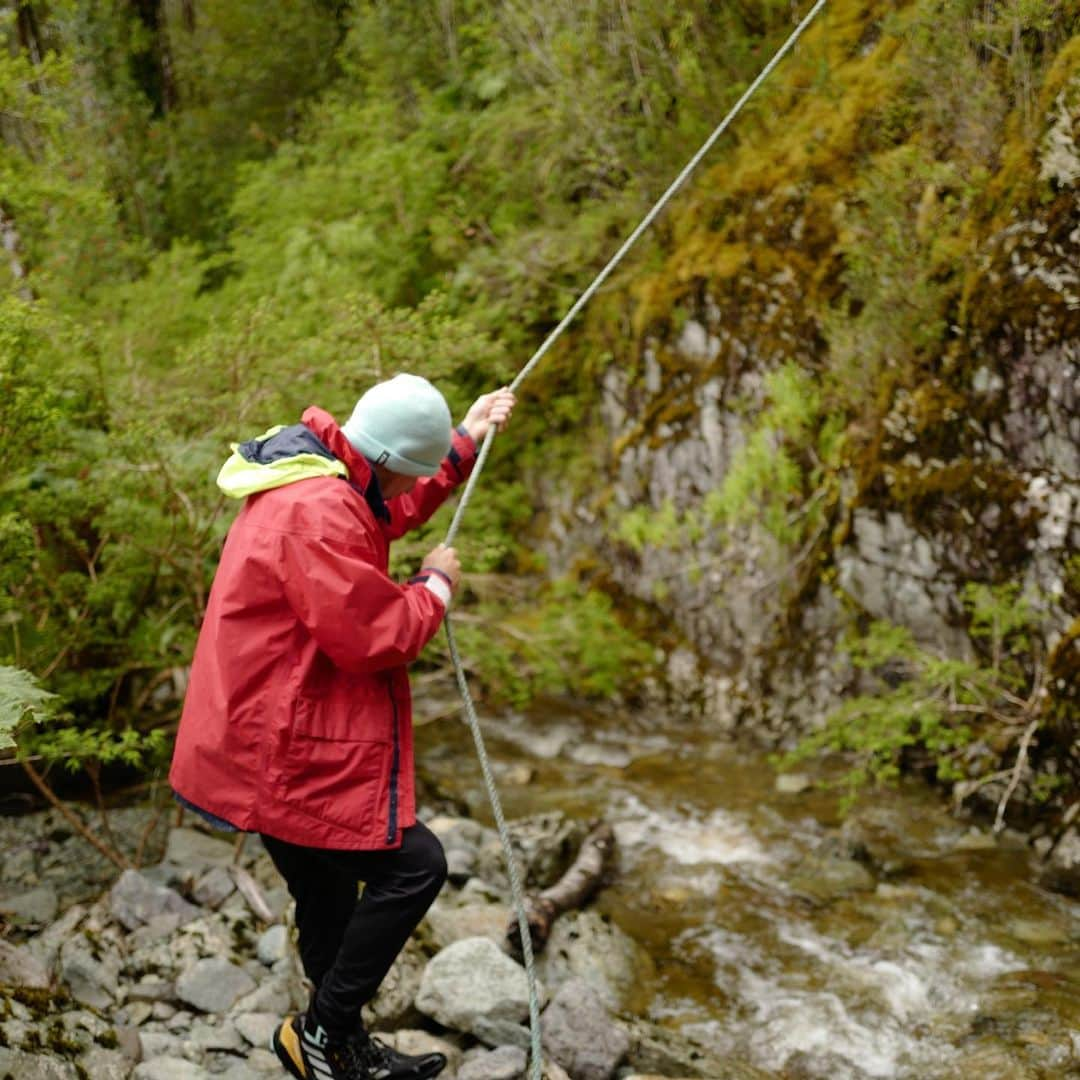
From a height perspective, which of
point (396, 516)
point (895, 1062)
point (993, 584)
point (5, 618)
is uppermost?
point (396, 516)

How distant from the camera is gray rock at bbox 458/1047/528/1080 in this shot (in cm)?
358

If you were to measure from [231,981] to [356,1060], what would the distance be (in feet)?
3.71

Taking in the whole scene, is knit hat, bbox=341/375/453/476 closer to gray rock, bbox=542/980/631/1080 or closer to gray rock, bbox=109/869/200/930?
gray rock, bbox=542/980/631/1080

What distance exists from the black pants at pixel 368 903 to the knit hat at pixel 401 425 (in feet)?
3.54

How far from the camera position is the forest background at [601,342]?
5.29 m

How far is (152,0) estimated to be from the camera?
47.2 ft

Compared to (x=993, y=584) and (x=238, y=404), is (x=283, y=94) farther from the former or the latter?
(x=993, y=584)

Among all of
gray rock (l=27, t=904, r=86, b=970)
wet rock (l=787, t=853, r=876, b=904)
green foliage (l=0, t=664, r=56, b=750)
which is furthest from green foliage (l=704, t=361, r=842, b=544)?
green foliage (l=0, t=664, r=56, b=750)

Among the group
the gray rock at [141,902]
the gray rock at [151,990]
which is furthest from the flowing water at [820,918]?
the gray rock at [141,902]

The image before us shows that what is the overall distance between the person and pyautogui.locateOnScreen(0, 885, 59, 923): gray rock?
2.03 meters

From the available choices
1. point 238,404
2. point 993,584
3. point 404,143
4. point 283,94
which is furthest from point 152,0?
point 993,584

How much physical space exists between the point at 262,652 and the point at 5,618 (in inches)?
96.3

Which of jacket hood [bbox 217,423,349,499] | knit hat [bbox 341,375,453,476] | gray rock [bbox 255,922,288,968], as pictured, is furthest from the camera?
gray rock [bbox 255,922,288,968]

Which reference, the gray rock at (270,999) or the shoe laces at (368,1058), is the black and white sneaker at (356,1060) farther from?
the gray rock at (270,999)
